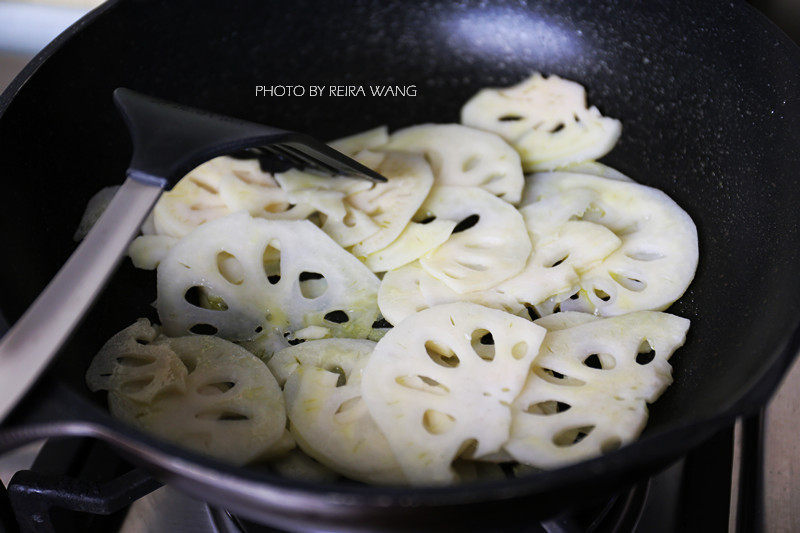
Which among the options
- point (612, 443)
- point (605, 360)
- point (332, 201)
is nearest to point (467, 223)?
point (332, 201)

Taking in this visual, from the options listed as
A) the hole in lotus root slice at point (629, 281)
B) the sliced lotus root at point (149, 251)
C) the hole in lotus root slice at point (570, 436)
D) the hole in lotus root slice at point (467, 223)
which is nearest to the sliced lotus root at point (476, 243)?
the hole in lotus root slice at point (467, 223)

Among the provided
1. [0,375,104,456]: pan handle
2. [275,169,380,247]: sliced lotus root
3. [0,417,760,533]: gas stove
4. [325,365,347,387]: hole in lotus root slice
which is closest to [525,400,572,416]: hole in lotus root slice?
[0,417,760,533]: gas stove

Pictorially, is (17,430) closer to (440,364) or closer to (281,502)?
(281,502)

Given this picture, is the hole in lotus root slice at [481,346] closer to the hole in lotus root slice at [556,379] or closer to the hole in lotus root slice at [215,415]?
the hole in lotus root slice at [556,379]

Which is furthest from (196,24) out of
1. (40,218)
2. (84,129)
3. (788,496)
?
(788,496)

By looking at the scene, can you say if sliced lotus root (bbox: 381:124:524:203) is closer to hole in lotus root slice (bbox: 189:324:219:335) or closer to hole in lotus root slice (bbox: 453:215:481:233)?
hole in lotus root slice (bbox: 453:215:481:233)

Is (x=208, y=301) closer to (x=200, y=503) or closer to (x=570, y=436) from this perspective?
(x=200, y=503)
